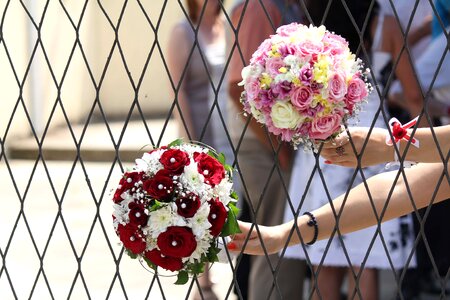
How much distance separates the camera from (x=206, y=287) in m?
5.15

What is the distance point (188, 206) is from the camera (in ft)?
7.79

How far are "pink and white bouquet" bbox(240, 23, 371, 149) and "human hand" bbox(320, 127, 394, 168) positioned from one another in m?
0.13

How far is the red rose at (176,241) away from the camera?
2.36 m

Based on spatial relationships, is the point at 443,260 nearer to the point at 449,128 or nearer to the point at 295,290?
the point at 295,290

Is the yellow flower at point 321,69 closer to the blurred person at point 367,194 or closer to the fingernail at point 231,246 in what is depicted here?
the blurred person at point 367,194

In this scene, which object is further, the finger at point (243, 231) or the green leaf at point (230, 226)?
the finger at point (243, 231)

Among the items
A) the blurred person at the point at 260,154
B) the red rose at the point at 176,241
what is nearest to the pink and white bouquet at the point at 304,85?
the red rose at the point at 176,241

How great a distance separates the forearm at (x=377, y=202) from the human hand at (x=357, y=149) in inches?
4.6

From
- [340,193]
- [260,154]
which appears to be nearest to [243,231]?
[340,193]

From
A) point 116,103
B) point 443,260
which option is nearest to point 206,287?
point 443,260

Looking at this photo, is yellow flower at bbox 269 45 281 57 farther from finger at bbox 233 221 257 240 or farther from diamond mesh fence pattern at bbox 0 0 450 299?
finger at bbox 233 221 257 240

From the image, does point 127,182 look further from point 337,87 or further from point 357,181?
point 357,181

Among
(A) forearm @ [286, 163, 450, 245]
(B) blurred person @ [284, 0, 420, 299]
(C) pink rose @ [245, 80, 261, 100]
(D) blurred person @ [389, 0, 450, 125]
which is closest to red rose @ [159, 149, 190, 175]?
(C) pink rose @ [245, 80, 261, 100]

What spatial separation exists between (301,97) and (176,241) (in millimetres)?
427
